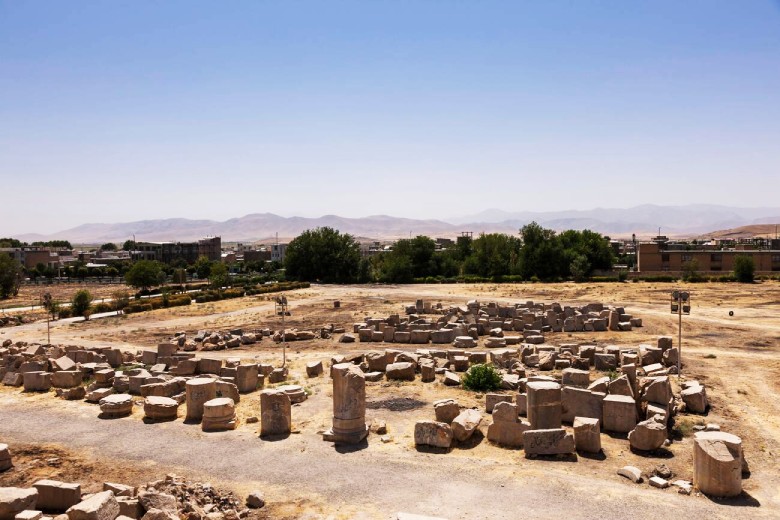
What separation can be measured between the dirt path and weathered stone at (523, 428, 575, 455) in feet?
1.06

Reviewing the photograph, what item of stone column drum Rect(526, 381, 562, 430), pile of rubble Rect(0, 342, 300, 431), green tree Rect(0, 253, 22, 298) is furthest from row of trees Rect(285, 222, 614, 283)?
stone column drum Rect(526, 381, 562, 430)

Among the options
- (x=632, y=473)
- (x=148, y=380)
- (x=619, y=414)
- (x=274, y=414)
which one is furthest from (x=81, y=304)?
(x=632, y=473)

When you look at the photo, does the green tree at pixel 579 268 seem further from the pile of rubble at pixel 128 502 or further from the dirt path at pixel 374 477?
the pile of rubble at pixel 128 502

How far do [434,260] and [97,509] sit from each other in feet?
215

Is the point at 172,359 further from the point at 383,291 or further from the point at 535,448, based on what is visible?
the point at 383,291

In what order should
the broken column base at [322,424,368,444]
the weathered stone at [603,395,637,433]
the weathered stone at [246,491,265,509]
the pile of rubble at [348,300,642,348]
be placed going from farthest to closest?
1. the pile of rubble at [348,300,642,348]
2. the weathered stone at [603,395,637,433]
3. the broken column base at [322,424,368,444]
4. the weathered stone at [246,491,265,509]

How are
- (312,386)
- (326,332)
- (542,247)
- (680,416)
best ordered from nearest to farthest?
(680,416) < (312,386) < (326,332) < (542,247)

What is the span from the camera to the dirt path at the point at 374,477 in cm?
1062

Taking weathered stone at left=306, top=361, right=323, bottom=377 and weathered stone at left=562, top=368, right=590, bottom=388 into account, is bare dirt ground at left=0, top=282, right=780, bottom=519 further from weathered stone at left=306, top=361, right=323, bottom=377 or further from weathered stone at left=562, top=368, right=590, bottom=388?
weathered stone at left=562, top=368, right=590, bottom=388

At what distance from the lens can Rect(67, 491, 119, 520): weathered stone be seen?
9836mm

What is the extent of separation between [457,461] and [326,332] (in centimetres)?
1956

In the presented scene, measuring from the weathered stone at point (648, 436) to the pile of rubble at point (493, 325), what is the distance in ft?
44.9

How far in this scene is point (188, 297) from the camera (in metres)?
50.4

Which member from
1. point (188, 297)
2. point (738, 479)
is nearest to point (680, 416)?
point (738, 479)
